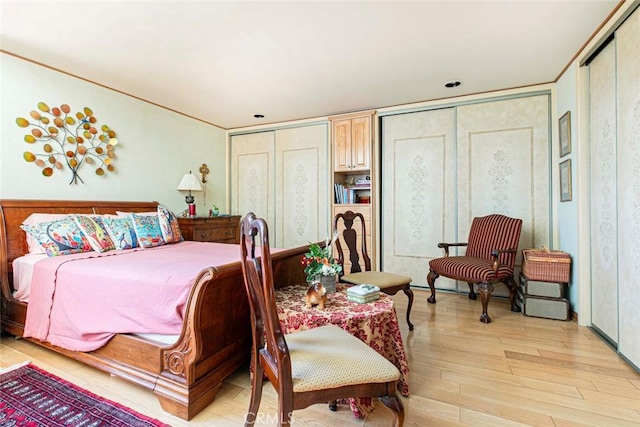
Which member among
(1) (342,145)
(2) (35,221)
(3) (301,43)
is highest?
(3) (301,43)

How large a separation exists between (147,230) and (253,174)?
231 centimetres

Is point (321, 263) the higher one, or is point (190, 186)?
point (190, 186)

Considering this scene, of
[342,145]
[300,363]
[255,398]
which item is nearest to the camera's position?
[300,363]

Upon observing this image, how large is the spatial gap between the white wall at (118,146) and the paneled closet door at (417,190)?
9.20 ft

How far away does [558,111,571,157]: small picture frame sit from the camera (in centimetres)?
292

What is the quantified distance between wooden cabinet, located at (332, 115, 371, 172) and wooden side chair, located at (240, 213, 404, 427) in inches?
125

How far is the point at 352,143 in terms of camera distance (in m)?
4.28

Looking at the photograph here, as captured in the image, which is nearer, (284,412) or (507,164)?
(284,412)

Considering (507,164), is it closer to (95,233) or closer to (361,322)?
(361,322)

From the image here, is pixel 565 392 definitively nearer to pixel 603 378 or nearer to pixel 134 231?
pixel 603 378

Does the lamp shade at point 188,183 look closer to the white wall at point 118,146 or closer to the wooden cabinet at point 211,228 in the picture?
the white wall at point 118,146

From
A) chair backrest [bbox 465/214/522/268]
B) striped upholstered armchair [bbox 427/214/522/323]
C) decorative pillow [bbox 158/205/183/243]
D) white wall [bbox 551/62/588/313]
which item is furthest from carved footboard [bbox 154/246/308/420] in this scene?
white wall [bbox 551/62/588/313]

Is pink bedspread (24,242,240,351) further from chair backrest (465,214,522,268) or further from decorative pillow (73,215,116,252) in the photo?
chair backrest (465,214,522,268)

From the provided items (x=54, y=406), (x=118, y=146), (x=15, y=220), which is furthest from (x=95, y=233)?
(x=54, y=406)
